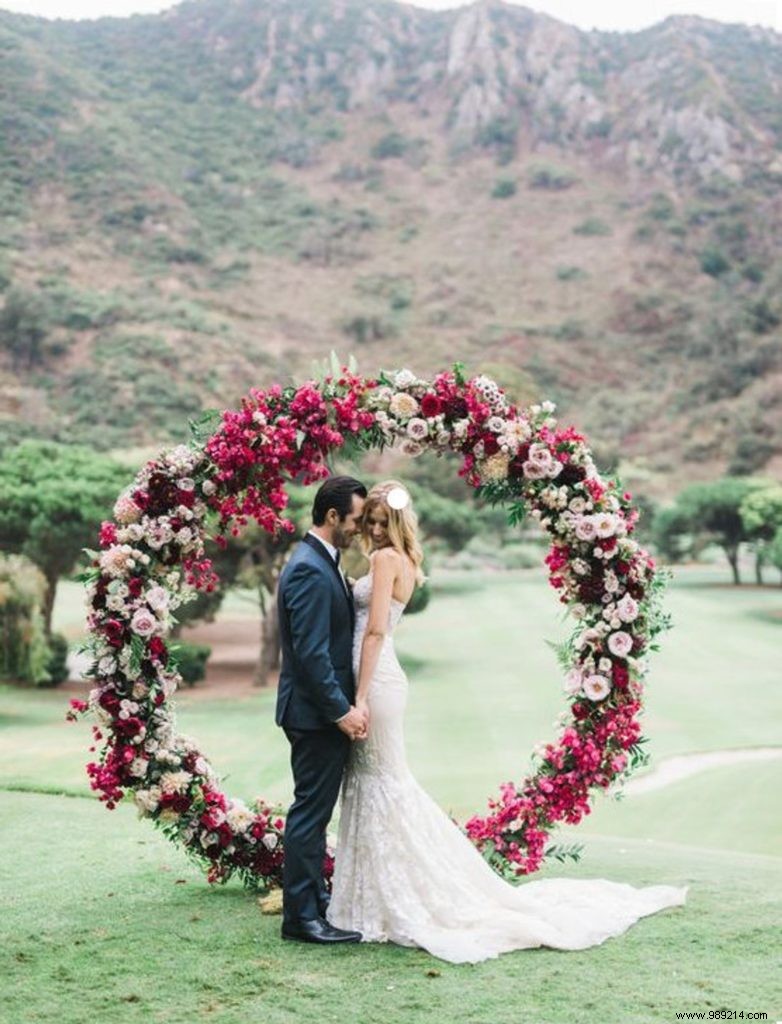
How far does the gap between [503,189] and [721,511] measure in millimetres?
62709

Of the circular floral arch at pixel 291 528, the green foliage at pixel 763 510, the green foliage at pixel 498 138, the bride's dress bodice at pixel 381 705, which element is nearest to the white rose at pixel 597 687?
the circular floral arch at pixel 291 528

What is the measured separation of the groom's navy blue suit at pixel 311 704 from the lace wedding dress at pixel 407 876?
0.42 feet

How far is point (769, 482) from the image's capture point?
1860 inches

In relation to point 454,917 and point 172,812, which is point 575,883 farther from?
point 172,812

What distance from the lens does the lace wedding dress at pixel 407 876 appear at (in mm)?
5938

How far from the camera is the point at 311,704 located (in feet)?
19.9

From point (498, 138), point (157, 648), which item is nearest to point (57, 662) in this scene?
point (157, 648)

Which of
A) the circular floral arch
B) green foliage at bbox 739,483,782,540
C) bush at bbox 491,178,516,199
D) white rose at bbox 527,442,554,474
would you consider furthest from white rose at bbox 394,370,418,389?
bush at bbox 491,178,516,199

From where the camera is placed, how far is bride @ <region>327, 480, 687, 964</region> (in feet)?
19.6

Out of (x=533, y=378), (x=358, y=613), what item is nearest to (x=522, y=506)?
(x=358, y=613)

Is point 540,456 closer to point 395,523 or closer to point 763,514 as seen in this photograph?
point 395,523

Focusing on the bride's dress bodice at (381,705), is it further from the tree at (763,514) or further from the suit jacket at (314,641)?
the tree at (763,514)

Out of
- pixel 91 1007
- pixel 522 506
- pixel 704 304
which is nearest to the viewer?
pixel 91 1007

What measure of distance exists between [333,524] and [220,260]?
278ft
